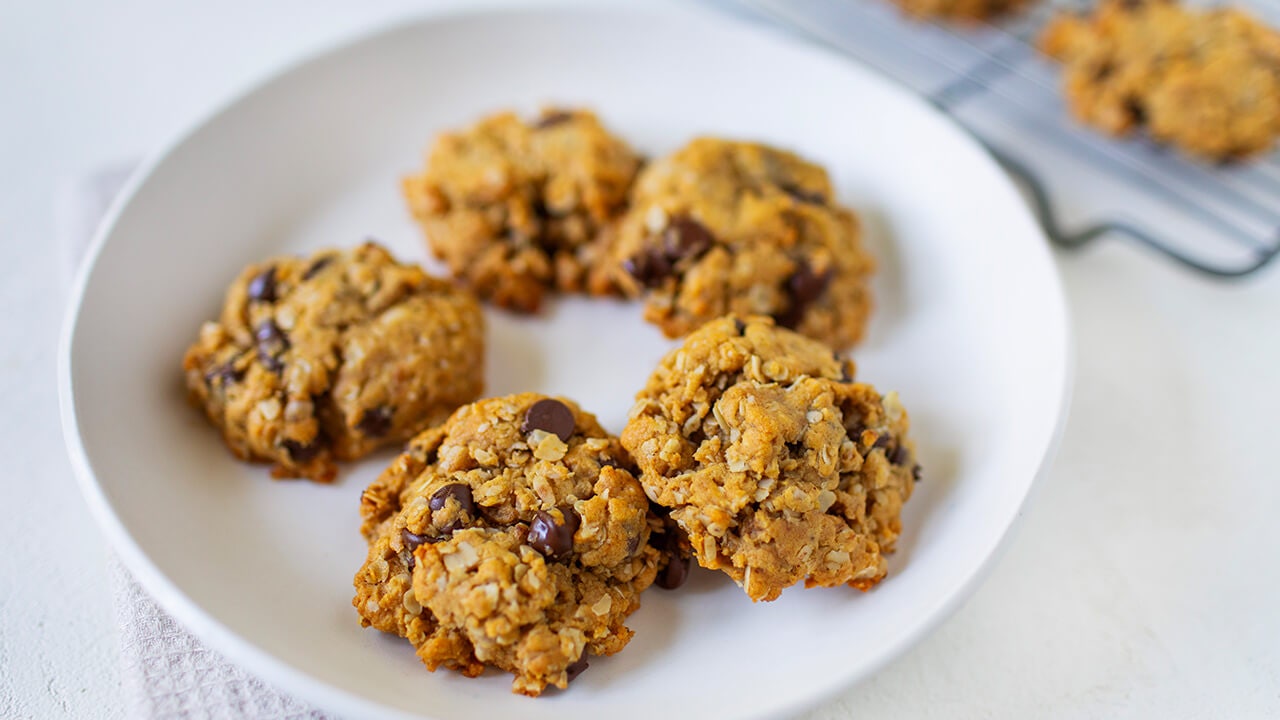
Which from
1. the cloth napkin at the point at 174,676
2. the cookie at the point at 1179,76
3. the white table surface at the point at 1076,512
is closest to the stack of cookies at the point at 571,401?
the cloth napkin at the point at 174,676

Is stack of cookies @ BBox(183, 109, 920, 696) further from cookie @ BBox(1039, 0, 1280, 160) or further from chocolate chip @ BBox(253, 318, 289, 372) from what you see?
cookie @ BBox(1039, 0, 1280, 160)

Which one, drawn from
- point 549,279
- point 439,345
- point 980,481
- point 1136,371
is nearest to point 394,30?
point 549,279

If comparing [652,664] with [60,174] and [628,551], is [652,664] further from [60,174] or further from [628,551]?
[60,174]

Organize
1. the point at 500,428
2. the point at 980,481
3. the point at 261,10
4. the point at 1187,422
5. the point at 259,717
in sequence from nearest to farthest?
the point at 259,717 < the point at 500,428 < the point at 980,481 < the point at 1187,422 < the point at 261,10

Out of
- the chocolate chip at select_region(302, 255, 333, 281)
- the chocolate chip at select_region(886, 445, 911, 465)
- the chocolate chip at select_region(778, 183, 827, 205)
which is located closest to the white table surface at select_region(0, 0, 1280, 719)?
the chocolate chip at select_region(886, 445, 911, 465)

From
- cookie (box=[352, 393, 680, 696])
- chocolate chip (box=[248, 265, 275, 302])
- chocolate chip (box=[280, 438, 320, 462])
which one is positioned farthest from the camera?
chocolate chip (box=[248, 265, 275, 302])

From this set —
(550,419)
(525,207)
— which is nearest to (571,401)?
(550,419)
